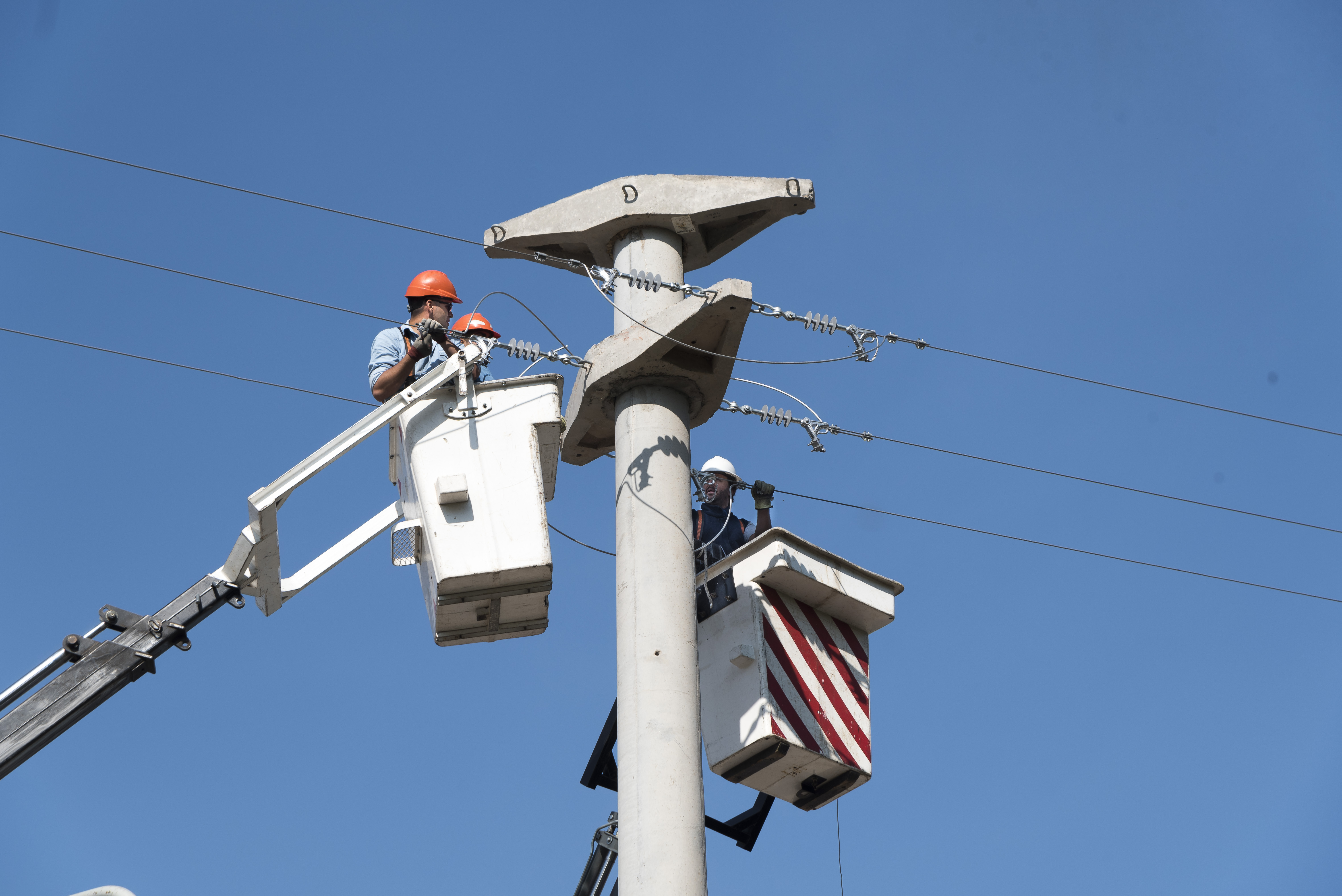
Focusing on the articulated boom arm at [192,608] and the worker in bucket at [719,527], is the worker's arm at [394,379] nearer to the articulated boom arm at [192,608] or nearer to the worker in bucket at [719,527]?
the articulated boom arm at [192,608]

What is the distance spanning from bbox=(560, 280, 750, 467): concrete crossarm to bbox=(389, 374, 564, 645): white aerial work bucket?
0.62 ft

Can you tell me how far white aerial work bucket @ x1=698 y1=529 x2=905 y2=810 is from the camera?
759cm

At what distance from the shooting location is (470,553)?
682cm

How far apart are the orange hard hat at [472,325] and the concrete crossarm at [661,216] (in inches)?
14.7

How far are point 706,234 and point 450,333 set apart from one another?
4.37 ft

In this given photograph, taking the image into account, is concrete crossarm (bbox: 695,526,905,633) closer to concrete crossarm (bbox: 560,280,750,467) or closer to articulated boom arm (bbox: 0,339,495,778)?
concrete crossarm (bbox: 560,280,750,467)

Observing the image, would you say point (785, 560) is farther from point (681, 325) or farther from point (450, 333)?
point (450, 333)

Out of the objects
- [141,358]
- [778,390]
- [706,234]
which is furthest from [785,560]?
[141,358]

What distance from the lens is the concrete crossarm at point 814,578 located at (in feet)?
25.5

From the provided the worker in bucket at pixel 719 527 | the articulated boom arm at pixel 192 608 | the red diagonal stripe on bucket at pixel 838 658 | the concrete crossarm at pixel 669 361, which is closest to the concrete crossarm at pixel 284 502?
the articulated boom arm at pixel 192 608

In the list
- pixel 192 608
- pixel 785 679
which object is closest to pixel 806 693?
pixel 785 679

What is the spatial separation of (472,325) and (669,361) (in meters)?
1.31

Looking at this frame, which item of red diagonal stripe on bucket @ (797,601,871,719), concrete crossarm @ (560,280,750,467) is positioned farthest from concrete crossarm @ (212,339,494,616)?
red diagonal stripe on bucket @ (797,601,871,719)

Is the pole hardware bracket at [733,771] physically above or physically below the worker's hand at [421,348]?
below
